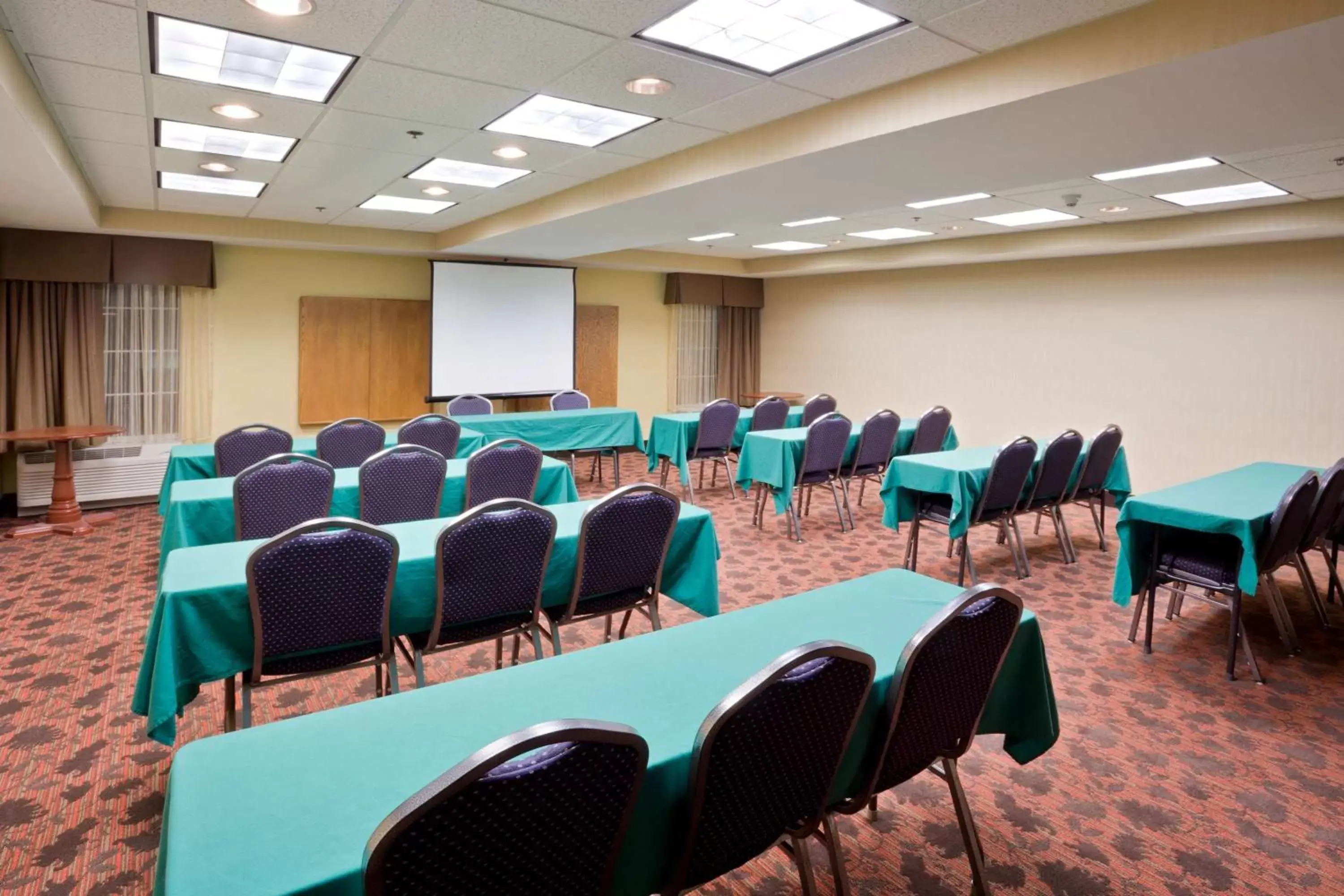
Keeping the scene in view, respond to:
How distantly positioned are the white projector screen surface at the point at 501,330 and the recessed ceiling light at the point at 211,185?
282 centimetres

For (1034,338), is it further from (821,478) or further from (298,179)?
(298,179)

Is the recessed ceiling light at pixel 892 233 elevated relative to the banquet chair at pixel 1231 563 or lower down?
elevated

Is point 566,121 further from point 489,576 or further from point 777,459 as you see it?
point 777,459

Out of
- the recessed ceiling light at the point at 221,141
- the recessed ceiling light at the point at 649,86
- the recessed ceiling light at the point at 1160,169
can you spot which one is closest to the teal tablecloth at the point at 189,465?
the recessed ceiling light at the point at 221,141

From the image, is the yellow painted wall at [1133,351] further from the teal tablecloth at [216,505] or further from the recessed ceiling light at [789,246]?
the teal tablecloth at [216,505]

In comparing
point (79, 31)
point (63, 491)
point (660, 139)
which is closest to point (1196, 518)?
point (660, 139)

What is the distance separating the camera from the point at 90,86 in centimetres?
361

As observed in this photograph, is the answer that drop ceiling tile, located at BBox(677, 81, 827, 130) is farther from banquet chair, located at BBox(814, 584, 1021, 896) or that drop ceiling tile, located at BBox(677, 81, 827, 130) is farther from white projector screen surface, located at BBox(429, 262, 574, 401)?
white projector screen surface, located at BBox(429, 262, 574, 401)

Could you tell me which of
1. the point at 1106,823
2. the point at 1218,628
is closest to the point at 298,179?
the point at 1106,823

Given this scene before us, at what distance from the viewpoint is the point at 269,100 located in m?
3.89

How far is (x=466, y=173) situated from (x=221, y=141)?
1.60 meters

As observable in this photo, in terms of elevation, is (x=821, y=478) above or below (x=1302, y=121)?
below

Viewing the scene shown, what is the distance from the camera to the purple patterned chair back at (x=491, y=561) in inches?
108

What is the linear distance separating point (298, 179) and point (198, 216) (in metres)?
2.53
